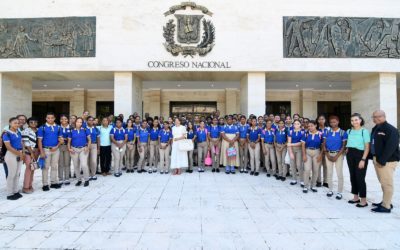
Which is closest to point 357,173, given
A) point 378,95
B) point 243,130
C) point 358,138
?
point 358,138

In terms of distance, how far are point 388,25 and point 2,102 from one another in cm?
1879

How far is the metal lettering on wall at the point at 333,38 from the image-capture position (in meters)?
12.3

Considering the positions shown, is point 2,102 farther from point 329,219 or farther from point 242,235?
point 329,219

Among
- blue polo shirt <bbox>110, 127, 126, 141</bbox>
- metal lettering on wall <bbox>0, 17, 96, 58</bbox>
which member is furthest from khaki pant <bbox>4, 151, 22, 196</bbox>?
metal lettering on wall <bbox>0, 17, 96, 58</bbox>

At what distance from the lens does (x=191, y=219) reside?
13.9 feet

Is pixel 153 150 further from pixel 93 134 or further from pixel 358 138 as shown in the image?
pixel 358 138

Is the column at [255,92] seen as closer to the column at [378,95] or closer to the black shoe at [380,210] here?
the column at [378,95]

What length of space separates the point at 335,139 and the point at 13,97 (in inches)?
578

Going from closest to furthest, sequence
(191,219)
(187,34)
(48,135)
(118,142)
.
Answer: (191,219) < (48,135) < (118,142) < (187,34)

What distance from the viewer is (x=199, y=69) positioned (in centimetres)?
1237

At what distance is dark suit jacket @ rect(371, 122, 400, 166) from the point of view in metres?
4.55

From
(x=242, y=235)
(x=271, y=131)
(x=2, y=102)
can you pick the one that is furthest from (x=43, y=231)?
(x=2, y=102)

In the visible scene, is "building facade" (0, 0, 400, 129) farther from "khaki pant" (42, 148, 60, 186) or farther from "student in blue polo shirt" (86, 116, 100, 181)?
"khaki pant" (42, 148, 60, 186)

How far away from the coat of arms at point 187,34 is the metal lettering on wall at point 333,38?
3.68 m
